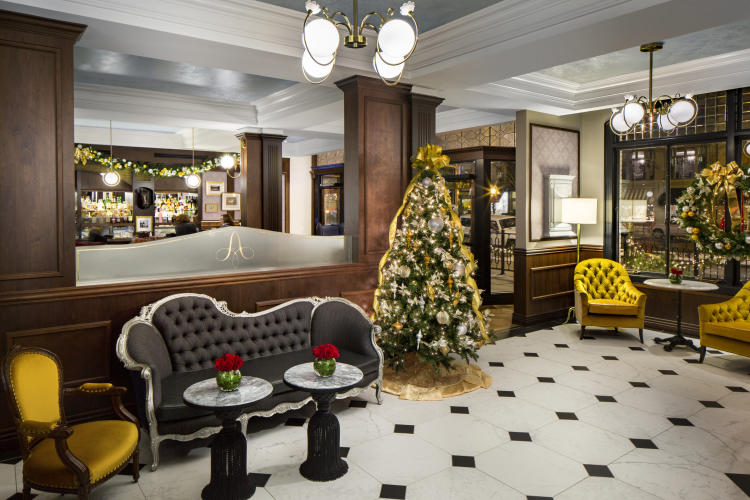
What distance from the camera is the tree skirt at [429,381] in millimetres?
4715

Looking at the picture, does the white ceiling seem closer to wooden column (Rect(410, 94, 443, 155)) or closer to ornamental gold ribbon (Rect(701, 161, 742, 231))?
wooden column (Rect(410, 94, 443, 155))

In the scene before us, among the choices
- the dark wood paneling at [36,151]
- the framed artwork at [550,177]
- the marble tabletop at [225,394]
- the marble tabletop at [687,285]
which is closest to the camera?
the marble tabletop at [225,394]

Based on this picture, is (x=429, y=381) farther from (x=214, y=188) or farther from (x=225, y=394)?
(x=214, y=188)

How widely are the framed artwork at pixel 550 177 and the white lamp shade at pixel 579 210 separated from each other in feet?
1.22

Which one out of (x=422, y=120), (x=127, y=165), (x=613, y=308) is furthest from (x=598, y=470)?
(x=127, y=165)

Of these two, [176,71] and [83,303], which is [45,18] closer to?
[83,303]

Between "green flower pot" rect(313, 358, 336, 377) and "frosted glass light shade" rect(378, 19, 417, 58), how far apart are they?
201 centimetres

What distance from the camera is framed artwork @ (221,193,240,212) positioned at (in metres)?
13.6

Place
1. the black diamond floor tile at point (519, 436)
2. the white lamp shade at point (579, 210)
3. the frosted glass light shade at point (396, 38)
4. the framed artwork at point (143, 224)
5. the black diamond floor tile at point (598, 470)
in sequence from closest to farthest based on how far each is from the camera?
the frosted glass light shade at point (396, 38)
the black diamond floor tile at point (598, 470)
the black diamond floor tile at point (519, 436)
the white lamp shade at point (579, 210)
the framed artwork at point (143, 224)

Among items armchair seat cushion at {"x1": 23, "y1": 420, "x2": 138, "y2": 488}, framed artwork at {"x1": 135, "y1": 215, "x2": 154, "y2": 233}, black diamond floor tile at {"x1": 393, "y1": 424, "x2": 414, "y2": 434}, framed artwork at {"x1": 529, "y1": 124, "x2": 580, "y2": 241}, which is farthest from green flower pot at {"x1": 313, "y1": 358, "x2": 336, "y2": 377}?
framed artwork at {"x1": 135, "y1": 215, "x2": 154, "y2": 233}

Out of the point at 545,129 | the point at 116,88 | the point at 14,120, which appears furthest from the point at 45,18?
the point at 545,129

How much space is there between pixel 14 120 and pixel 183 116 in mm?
4625

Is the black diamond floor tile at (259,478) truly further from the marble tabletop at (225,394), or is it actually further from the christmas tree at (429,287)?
the christmas tree at (429,287)

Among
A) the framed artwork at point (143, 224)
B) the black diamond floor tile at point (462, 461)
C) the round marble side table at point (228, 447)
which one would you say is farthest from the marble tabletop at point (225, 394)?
the framed artwork at point (143, 224)
